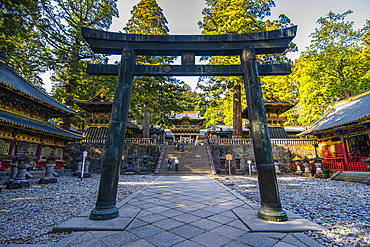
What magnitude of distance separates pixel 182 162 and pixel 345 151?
1159 centimetres

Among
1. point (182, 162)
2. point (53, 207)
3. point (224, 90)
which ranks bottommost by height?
point (53, 207)

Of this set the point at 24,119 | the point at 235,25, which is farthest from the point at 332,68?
the point at 24,119

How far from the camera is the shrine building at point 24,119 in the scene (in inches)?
351

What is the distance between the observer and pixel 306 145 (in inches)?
603

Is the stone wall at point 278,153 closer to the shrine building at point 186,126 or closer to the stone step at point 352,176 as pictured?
the stone step at point 352,176

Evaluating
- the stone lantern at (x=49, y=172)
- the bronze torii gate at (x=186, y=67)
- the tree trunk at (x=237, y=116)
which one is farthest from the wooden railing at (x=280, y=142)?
the stone lantern at (x=49, y=172)

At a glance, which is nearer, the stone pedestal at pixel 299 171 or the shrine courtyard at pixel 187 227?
the shrine courtyard at pixel 187 227

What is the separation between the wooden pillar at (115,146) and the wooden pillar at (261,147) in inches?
107

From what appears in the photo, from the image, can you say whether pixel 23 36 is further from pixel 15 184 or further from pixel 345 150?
pixel 345 150

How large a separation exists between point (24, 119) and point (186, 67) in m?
11.5

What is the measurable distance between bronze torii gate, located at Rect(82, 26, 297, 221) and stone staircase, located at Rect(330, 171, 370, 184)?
28.6 feet

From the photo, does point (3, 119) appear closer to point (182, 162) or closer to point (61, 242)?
point (61, 242)

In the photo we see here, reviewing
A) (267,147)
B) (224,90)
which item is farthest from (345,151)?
(267,147)

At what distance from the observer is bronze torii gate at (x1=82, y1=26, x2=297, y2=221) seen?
11.2ft
